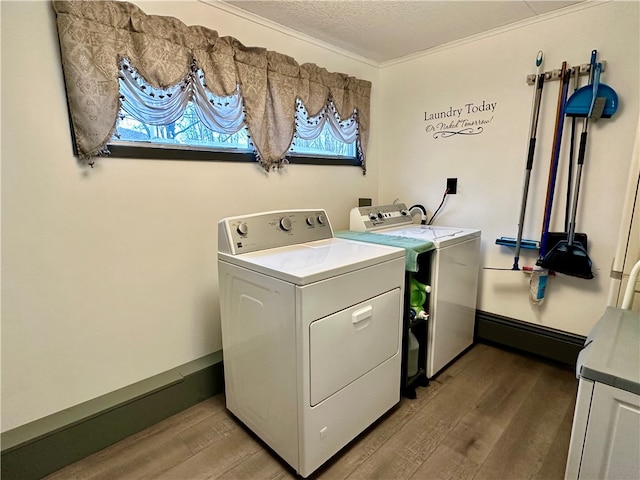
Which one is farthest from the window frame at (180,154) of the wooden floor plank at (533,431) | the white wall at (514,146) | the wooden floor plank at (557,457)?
the wooden floor plank at (557,457)

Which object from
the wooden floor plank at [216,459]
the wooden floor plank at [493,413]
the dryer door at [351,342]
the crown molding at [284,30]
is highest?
the crown molding at [284,30]

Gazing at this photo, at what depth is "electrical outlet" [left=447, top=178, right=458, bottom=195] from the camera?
2642 millimetres

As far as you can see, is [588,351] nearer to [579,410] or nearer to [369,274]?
[579,410]

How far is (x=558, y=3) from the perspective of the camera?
1.98 meters

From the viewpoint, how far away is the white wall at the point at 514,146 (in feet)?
6.41

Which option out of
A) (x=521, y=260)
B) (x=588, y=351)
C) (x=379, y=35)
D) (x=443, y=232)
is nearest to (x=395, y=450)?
(x=588, y=351)

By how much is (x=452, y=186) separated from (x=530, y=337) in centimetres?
124

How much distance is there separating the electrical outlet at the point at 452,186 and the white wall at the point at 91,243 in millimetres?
1439

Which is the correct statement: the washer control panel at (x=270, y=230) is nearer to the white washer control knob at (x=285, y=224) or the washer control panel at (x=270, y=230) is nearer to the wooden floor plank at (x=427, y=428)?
the white washer control knob at (x=285, y=224)

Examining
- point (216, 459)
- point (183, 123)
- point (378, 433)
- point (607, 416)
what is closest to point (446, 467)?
point (378, 433)

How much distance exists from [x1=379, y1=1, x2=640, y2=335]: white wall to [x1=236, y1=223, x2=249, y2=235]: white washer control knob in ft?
5.75

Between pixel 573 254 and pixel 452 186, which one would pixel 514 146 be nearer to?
pixel 452 186

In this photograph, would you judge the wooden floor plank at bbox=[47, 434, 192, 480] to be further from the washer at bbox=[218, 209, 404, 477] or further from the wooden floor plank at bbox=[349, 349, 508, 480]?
the wooden floor plank at bbox=[349, 349, 508, 480]

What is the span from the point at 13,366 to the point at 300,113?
2096 millimetres
